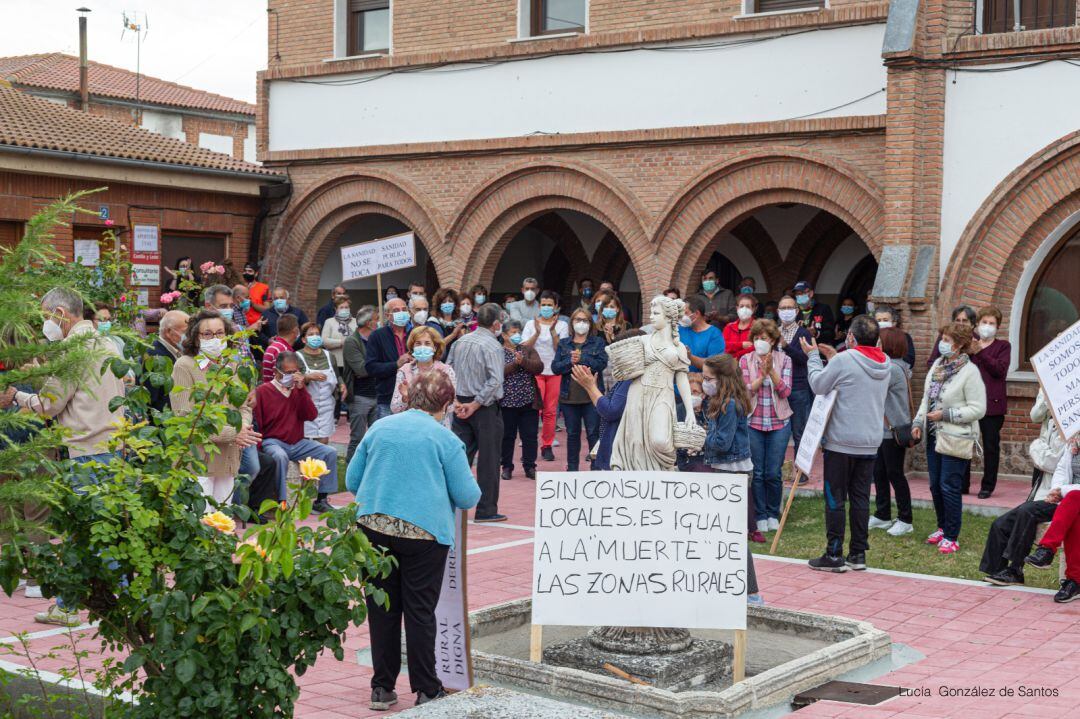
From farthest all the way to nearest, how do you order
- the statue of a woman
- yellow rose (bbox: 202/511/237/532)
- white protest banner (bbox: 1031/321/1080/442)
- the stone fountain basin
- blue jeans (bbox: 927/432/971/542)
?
blue jeans (bbox: 927/432/971/542)
white protest banner (bbox: 1031/321/1080/442)
the statue of a woman
the stone fountain basin
yellow rose (bbox: 202/511/237/532)

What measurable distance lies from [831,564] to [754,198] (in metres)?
8.53

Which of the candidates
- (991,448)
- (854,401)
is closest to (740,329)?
(991,448)

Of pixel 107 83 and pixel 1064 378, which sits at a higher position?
pixel 107 83

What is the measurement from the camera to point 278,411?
11453 mm

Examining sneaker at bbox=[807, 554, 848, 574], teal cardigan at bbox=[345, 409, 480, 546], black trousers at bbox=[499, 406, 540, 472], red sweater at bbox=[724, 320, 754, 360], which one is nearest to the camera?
teal cardigan at bbox=[345, 409, 480, 546]

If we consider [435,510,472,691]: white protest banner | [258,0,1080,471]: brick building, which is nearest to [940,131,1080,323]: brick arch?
[258,0,1080,471]: brick building

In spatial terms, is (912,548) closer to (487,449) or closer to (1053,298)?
(487,449)

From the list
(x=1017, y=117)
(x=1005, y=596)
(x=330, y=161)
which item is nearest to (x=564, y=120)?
(x=330, y=161)

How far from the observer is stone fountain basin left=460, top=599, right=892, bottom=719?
6.59m

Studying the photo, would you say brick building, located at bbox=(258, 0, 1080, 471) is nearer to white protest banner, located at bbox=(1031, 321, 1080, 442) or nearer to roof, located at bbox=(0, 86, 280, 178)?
roof, located at bbox=(0, 86, 280, 178)

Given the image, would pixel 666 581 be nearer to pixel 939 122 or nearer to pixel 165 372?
pixel 165 372

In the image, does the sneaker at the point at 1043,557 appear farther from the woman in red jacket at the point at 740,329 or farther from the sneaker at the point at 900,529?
the woman in red jacket at the point at 740,329

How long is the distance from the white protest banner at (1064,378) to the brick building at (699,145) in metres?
5.68

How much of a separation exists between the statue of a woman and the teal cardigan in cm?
154
